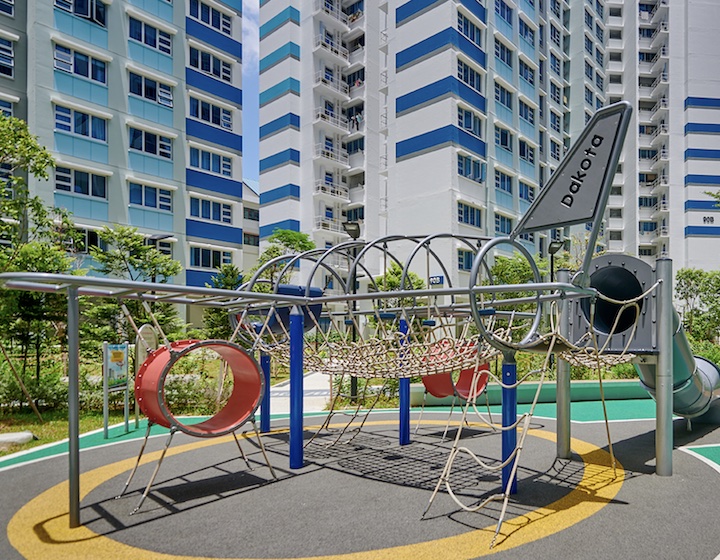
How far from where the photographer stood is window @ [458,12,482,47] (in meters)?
33.7

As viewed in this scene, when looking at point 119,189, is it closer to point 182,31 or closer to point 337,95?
point 182,31

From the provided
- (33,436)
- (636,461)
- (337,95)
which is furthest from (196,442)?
(337,95)

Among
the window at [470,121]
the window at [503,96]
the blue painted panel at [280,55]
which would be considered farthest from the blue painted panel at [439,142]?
the blue painted panel at [280,55]

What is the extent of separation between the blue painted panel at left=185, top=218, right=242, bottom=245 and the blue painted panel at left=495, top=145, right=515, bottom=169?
17.3m

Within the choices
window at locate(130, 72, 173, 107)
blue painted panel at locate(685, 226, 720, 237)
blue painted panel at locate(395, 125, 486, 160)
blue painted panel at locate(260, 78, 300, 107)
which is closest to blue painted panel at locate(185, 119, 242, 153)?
window at locate(130, 72, 173, 107)

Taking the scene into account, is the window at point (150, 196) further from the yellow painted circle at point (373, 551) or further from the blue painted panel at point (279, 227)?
the yellow painted circle at point (373, 551)

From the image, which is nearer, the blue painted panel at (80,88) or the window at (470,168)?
the blue painted panel at (80,88)

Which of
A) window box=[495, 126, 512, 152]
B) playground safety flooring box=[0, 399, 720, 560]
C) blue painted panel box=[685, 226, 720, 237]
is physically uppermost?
window box=[495, 126, 512, 152]

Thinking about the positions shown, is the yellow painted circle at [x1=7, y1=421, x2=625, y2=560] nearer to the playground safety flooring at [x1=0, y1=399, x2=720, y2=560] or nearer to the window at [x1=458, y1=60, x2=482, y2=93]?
the playground safety flooring at [x1=0, y1=399, x2=720, y2=560]

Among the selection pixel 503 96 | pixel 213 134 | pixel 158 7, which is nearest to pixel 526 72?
pixel 503 96

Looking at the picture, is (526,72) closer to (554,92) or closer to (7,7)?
(554,92)

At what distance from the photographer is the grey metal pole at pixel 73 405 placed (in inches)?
214

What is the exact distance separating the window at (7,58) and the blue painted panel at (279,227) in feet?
71.8

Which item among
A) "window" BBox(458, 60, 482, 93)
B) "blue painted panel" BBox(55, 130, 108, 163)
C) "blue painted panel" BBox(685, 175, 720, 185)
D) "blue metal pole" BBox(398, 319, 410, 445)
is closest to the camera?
"blue metal pole" BBox(398, 319, 410, 445)
